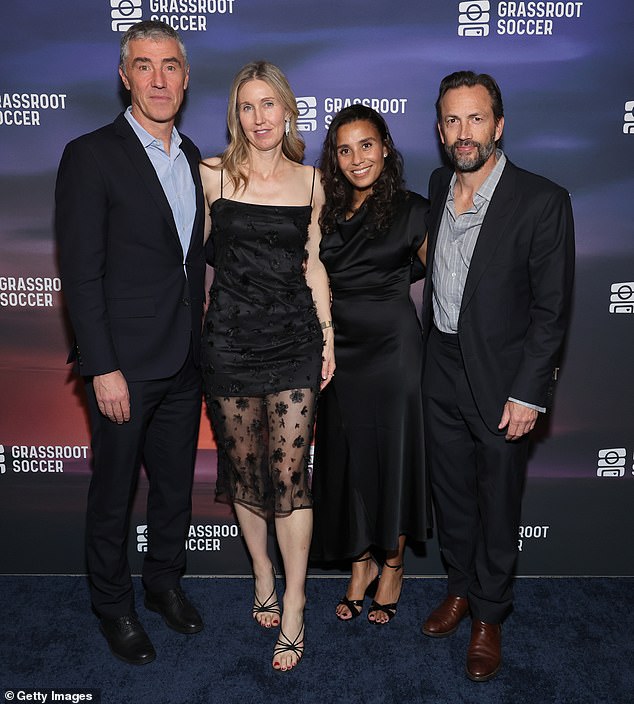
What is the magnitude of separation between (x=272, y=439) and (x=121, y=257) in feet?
2.81

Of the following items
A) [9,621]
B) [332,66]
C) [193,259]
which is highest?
[332,66]

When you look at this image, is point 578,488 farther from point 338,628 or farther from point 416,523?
point 338,628

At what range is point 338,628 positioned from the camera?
3.02 meters

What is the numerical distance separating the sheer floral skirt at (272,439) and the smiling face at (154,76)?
104 centimetres

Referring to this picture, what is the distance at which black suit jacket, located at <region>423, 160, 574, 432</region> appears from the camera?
2426mm

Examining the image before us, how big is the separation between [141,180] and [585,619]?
2481mm

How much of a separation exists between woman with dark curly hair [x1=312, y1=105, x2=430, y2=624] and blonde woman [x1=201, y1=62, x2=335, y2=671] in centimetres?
9

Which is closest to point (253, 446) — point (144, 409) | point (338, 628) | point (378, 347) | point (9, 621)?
point (144, 409)

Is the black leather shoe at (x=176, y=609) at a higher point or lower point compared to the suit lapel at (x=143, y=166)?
lower

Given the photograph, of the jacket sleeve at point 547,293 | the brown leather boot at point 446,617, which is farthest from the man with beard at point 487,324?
the brown leather boot at point 446,617

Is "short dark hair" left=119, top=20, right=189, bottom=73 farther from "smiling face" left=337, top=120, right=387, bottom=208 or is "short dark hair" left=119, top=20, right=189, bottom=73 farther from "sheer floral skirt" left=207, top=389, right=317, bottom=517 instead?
"sheer floral skirt" left=207, top=389, right=317, bottom=517

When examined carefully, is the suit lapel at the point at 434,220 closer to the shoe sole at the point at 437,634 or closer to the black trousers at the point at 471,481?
the black trousers at the point at 471,481

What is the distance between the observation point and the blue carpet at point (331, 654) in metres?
2.64

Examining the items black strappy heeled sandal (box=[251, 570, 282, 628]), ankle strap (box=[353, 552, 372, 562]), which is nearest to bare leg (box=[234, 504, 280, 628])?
black strappy heeled sandal (box=[251, 570, 282, 628])
